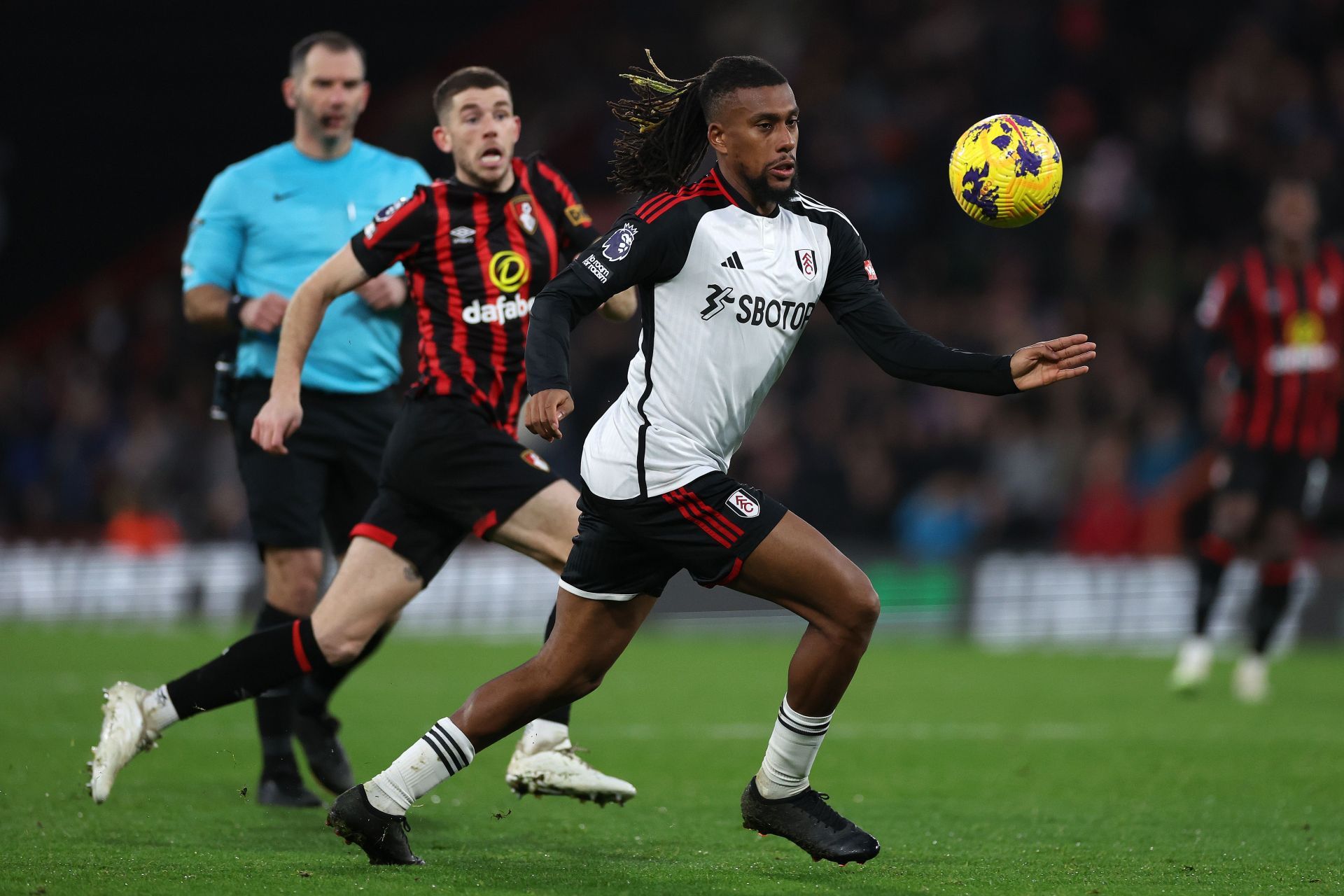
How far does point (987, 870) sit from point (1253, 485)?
233 inches

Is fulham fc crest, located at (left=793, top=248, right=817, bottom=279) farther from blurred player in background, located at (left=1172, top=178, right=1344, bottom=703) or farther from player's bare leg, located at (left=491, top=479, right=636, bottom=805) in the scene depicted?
blurred player in background, located at (left=1172, top=178, right=1344, bottom=703)

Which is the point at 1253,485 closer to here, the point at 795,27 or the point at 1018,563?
the point at 1018,563

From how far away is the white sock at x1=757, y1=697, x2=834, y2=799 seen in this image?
486cm

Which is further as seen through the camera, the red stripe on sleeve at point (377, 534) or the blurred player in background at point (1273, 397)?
the blurred player in background at point (1273, 397)

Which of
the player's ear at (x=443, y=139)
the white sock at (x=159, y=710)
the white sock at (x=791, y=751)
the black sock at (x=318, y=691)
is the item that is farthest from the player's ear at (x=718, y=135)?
the white sock at (x=159, y=710)

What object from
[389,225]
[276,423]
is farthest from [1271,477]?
[276,423]

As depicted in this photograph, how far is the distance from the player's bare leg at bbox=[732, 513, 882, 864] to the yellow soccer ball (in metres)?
1.09

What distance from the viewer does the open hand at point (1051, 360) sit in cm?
455

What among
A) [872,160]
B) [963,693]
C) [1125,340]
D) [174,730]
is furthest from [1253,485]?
[872,160]

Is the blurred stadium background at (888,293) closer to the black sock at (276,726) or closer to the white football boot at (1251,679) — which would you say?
the white football boot at (1251,679)

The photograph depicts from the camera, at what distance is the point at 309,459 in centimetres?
653

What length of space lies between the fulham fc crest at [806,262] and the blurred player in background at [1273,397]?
19.5 ft

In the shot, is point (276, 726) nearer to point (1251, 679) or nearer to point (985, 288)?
point (1251, 679)

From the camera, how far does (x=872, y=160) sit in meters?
17.6
